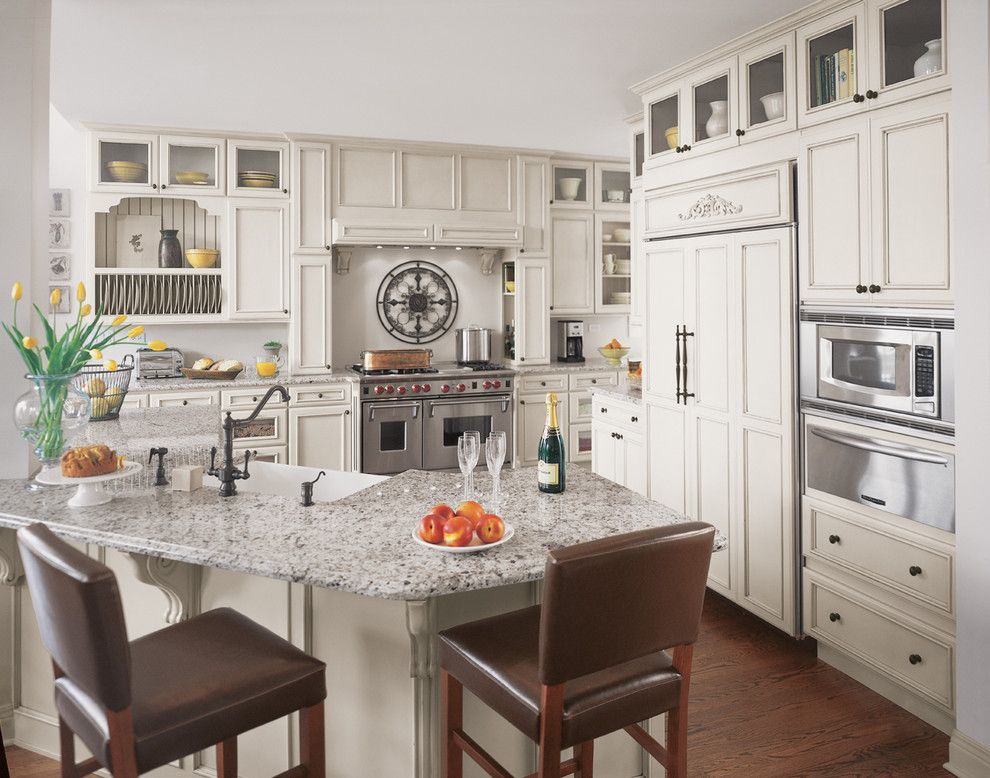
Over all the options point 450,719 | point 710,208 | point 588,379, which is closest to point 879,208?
point 710,208

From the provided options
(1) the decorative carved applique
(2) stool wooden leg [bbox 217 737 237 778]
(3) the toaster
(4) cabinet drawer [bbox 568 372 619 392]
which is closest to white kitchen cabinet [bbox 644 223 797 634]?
(1) the decorative carved applique

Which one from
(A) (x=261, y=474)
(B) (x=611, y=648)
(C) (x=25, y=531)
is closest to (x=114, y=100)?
(A) (x=261, y=474)

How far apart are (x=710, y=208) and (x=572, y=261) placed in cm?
267

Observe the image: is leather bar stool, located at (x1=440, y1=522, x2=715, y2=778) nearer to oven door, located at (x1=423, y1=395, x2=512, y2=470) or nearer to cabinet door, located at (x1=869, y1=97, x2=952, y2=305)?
cabinet door, located at (x1=869, y1=97, x2=952, y2=305)

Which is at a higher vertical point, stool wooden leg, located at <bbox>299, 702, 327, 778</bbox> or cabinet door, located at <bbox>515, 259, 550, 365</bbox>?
cabinet door, located at <bbox>515, 259, 550, 365</bbox>

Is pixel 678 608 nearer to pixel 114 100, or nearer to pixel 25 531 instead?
pixel 25 531

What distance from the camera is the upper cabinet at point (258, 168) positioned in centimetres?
521

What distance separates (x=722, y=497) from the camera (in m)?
3.49

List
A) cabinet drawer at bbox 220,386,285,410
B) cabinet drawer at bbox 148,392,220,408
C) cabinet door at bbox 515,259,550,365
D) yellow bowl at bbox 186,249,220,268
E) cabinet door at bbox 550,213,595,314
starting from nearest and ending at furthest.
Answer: cabinet drawer at bbox 148,392,220,408
cabinet drawer at bbox 220,386,285,410
yellow bowl at bbox 186,249,220,268
cabinet door at bbox 515,259,550,365
cabinet door at bbox 550,213,595,314

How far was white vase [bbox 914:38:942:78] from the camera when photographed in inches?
96.7

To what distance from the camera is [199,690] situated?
1493 mm

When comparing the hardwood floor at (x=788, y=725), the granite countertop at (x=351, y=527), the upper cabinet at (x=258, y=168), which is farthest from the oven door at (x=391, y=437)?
the granite countertop at (x=351, y=527)

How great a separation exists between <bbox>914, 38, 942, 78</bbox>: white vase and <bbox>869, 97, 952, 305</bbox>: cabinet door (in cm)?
9

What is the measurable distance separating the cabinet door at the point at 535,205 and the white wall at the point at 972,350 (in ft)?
12.5
